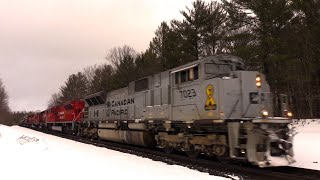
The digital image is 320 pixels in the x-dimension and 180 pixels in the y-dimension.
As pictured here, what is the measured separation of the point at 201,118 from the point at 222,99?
1.34 metres

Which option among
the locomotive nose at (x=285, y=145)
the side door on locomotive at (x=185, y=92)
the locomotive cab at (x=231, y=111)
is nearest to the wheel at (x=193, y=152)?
the locomotive cab at (x=231, y=111)

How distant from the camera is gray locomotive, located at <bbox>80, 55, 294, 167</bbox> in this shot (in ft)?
31.7

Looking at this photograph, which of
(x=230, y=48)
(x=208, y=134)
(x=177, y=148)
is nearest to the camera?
(x=208, y=134)

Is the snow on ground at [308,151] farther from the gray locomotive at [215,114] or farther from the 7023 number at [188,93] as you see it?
the 7023 number at [188,93]

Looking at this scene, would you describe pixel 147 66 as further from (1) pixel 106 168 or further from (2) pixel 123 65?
(1) pixel 106 168

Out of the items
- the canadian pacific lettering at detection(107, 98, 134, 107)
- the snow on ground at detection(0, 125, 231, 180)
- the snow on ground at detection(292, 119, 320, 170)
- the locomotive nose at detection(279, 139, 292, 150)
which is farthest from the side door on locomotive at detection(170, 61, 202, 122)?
the canadian pacific lettering at detection(107, 98, 134, 107)

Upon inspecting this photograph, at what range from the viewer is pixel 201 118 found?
38.5ft

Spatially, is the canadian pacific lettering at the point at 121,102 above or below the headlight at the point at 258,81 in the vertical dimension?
below

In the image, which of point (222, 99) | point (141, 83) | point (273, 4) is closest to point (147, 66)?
point (273, 4)

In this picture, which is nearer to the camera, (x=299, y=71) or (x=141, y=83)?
(x=141, y=83)

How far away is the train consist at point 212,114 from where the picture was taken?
381 inches

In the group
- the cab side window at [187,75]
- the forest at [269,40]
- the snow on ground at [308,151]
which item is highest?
the forest at [269,40]

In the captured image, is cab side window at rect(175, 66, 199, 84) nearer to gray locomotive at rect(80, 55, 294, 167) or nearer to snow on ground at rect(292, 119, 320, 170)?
gray locomotive at rect(80, 55, 294, 167)

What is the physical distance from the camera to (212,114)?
11180 mm
